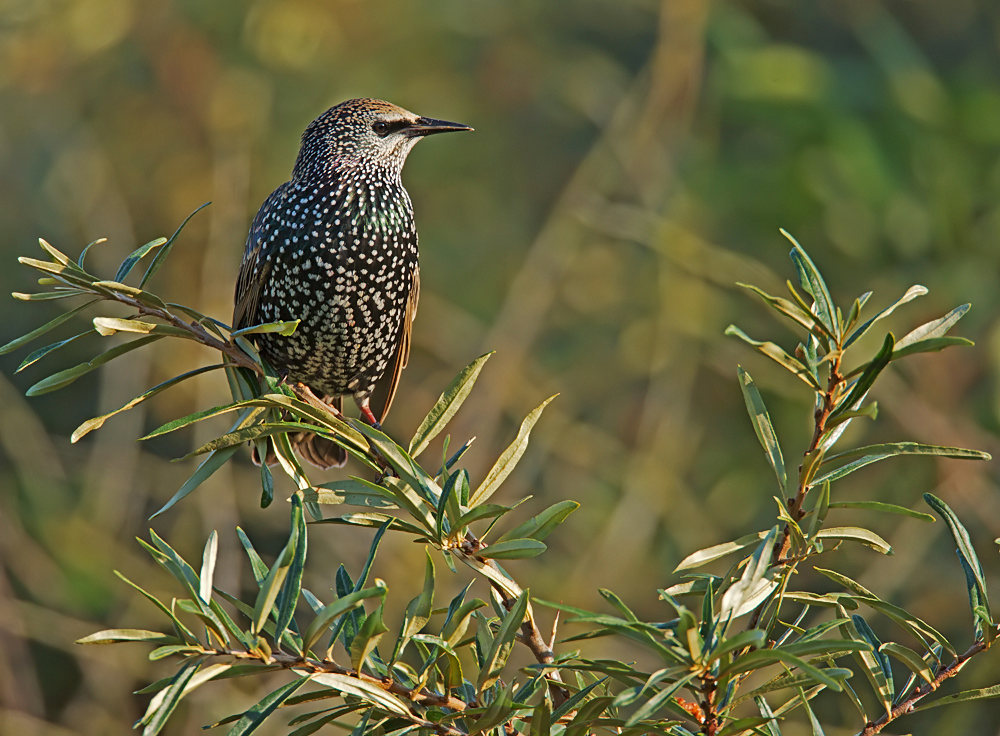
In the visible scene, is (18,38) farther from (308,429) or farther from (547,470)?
(308,429)

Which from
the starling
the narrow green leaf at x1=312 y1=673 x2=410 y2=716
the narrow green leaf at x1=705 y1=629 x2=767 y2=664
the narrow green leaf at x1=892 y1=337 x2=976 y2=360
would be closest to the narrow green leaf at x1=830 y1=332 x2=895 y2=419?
the narrow green leaf at x1=892 y1=337 x2=976 y2=360

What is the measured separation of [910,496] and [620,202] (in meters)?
2.44

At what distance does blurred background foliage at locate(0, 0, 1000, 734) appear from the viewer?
528cm

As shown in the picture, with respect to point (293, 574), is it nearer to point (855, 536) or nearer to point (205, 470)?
point (205, 470)

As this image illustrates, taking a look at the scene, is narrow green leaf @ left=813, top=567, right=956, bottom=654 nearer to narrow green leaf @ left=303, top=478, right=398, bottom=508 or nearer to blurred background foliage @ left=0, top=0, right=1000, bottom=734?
narrow green leaf @ left=303, top=478, right=398, bottom=508

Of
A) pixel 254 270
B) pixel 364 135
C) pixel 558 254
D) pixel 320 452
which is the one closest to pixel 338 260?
pixel 254 270

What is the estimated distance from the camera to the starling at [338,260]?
326 centimetres

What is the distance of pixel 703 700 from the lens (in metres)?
1.40

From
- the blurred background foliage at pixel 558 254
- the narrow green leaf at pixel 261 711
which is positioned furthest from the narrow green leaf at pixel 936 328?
the blurred background foliage at pixel 558 254

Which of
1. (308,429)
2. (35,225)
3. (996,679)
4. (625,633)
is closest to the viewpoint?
(625,633)

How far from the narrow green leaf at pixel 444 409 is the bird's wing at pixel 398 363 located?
5.41 ft

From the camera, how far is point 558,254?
581 cm

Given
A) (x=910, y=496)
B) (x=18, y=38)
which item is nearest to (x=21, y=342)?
(x=910, y=496)

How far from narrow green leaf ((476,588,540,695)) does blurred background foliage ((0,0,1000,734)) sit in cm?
358
